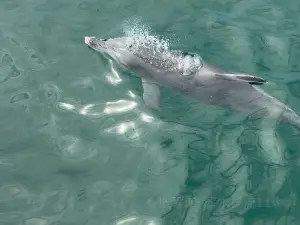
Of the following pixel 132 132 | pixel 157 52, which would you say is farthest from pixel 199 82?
pixel 132 132

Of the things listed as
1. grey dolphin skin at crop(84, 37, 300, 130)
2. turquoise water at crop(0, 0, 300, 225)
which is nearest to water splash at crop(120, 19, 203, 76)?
grey dolphin skin at crop(84, 37, 300, 130)

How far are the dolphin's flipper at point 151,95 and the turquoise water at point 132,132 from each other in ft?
0.63

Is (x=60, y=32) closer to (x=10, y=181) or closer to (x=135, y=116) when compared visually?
(x=135, y=116)

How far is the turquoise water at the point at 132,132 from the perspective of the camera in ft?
29.2

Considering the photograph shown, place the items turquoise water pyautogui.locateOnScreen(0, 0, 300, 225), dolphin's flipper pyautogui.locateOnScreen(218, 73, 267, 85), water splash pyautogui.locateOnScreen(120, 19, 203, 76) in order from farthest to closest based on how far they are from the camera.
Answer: water splash pyautogui.locateOnScreen(120, 19, 203, 76) → dolphin's flipper pyautogui.locateOnScreen(218, 73, 267, 85) → turquoise water pyautogui.locateOnScreen(0, 0, 300, 225)

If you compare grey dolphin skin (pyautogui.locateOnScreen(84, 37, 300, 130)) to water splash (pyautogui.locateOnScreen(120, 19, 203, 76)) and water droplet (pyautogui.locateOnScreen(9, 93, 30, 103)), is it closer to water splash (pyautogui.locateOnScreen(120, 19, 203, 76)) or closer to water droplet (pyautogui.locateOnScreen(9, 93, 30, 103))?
water splash (pyautogui.locateOnScreen(120, 19, 203, 76))

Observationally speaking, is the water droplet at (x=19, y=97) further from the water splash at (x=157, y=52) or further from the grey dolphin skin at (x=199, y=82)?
the water splash at (x=157, y=52)

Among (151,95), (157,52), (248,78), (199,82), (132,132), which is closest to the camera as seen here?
(132,132)

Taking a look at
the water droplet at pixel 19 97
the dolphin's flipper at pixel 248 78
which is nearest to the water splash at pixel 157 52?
the dolphin's flipper at pixel 248 78

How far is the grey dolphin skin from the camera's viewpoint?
10.4 m

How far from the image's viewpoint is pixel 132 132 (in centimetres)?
1001

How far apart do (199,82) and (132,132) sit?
1.91m

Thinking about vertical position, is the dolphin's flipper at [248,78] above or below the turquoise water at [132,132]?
above

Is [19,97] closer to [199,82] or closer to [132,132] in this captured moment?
[132,132]
